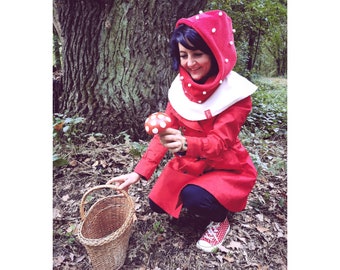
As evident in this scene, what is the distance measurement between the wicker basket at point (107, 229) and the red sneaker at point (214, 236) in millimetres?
372

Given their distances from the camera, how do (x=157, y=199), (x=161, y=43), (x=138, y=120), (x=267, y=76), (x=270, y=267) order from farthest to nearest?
1. (x=138, y=120)
2. (x=161, y=43)
3. (x=267, y=76)
4. (x=157, y=199)
5. (x=270, y=267)

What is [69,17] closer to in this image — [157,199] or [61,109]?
[61,109]

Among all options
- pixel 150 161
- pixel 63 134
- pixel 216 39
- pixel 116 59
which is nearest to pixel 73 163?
pixel 63 134

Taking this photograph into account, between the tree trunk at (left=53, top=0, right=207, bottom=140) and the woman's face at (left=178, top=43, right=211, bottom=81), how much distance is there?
24.1 inches

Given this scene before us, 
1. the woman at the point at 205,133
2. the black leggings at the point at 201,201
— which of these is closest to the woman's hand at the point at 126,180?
the woman at the point at 205,133

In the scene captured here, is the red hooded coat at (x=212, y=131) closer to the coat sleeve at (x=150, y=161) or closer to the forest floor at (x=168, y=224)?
the coat sleeve at (x=150, y=161)

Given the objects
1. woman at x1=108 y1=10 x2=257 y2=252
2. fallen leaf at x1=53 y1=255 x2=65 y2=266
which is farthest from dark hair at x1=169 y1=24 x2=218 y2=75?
fallen leaf at x1=53 y1=255 x2=65 y2=266

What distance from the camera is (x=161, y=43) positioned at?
194 centimetres

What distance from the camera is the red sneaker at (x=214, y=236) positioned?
4.98 feet

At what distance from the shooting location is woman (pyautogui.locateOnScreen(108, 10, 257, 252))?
1.29 meters

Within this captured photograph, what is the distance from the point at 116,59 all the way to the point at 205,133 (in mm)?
842

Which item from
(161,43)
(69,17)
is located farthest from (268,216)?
(69,17)
